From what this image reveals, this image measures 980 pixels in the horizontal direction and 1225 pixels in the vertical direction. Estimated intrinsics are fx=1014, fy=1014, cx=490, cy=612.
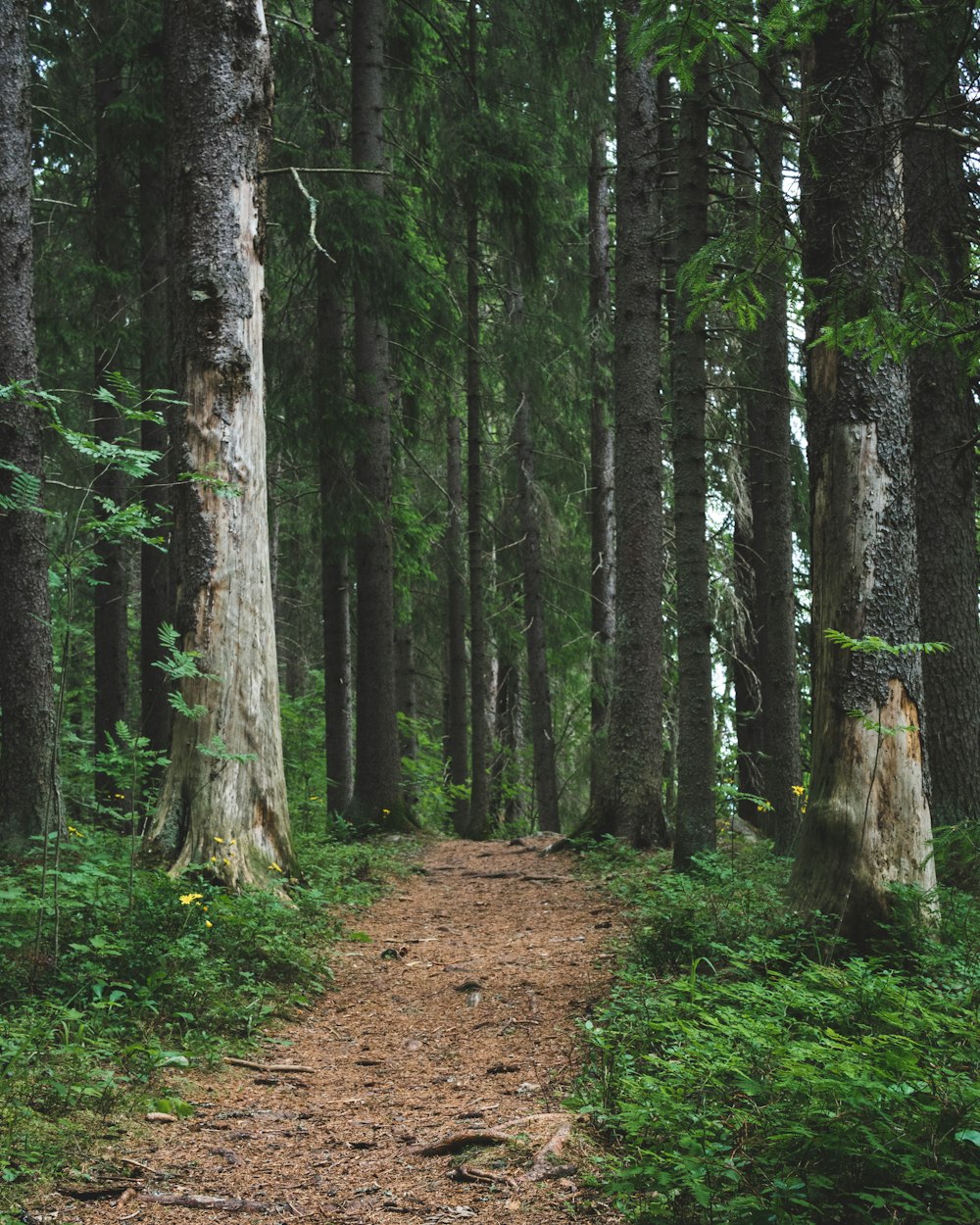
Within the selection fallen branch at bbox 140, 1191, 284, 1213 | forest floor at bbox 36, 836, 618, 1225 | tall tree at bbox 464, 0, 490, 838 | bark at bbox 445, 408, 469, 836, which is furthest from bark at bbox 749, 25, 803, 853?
bark at bbox 445, 408, 469, 836

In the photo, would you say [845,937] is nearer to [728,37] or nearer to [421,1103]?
[421,1103]

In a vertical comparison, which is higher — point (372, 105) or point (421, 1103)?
point (372, 105)

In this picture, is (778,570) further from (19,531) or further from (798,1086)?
(798,1086)

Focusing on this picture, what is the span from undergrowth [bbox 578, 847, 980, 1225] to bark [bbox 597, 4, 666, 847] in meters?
5.11

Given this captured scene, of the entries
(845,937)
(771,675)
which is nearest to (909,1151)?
(845,937)

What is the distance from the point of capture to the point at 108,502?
14.4 feet

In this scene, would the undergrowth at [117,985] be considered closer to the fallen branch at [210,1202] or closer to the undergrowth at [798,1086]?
the fallen branch at [210,1202]

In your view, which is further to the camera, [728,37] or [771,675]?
[771,675]

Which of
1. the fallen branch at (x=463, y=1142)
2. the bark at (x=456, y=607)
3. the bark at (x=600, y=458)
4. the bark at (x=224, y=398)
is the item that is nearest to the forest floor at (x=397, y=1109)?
the fallen branch at (x=463, y=1142)

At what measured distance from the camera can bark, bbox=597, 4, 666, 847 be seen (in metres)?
10.2

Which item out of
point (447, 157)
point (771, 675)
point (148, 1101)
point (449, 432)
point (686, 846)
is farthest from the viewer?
point (449, 432)

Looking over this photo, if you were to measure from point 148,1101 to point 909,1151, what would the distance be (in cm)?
270

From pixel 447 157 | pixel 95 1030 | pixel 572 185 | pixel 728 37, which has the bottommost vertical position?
pixel 95 1030

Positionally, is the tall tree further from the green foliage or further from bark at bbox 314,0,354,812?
the green foliage
